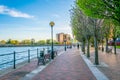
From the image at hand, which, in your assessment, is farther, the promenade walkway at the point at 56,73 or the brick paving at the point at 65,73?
the brick paving at the point at 65,73

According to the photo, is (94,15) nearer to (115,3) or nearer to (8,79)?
(115,3)

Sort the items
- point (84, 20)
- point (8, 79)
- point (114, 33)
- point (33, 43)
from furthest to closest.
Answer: point (33, 43), point (114, 33), point (84, 20), point (8, 79)

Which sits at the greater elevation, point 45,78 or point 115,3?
point 115,3

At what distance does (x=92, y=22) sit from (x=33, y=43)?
16411 cm

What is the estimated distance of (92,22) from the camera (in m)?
20.9

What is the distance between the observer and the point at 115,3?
1141cm

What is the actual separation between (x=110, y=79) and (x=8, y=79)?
5.37m

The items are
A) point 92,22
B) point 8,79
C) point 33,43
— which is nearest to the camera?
point 8,79

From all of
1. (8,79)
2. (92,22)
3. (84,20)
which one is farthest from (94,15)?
(84,20)

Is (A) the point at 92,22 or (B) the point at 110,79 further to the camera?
(A) the point at 92,22

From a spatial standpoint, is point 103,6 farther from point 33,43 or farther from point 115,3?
point 33,43

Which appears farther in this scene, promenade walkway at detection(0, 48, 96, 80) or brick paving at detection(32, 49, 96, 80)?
brick paving at detection(32, 49, 96, 80)

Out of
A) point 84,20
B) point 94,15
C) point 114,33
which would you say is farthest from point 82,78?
point 114,33

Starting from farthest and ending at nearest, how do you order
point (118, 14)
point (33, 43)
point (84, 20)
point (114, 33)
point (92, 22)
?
point (33, 43), point (114, 33), point (84, 20), point (92, 22), point (118, 14)
